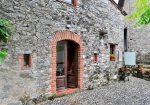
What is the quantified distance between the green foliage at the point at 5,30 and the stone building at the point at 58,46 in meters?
0.22

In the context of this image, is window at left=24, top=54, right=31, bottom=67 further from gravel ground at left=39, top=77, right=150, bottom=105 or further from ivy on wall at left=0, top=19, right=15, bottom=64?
gravel ground at left=39, top=77, right=150, bottom=105

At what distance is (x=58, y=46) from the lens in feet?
29.3

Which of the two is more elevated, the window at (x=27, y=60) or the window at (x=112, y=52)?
the window at (x=112, y=52)

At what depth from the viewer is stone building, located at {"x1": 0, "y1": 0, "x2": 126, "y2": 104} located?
22.5 ft

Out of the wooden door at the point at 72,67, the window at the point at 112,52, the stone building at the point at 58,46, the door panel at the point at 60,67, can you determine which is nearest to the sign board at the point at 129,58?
the stone building at the point at 58,46

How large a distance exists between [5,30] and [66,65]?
3525 millimetres

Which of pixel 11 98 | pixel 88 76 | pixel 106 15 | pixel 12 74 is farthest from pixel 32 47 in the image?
pixel 106 15

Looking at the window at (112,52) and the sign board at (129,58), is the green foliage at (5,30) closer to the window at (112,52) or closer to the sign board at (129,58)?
the window at (112,52)

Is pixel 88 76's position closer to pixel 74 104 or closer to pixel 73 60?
pixel 73 60

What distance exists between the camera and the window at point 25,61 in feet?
23.1

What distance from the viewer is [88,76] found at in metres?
9.93

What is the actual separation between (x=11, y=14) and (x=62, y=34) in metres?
2.24

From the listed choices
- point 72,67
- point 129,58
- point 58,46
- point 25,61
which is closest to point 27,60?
point 25,61

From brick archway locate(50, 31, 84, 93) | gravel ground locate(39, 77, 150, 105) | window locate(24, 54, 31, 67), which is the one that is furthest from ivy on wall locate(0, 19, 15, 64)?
gravel ground locate(39, 77, 150, 105)
